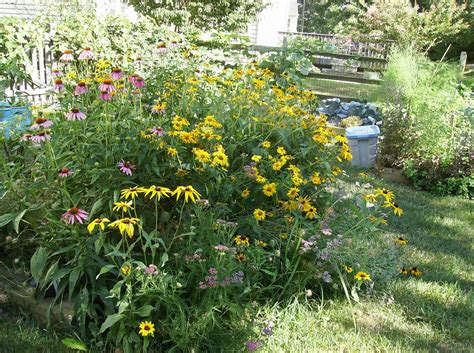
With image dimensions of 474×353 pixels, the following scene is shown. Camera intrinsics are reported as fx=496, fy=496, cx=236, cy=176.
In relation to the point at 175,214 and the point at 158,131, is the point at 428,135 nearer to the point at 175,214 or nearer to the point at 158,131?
the point at 175,214

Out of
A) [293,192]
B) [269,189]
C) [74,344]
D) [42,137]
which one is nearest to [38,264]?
[74,344]

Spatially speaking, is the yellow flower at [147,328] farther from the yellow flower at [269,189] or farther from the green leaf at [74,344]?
the yellow flower at [269,189]

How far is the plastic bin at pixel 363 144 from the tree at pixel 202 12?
8.27 meters

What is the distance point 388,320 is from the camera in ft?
8.36

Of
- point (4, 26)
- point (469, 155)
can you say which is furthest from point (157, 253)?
point (4, 26)

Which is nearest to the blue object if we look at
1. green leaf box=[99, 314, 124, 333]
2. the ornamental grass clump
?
the ornamental grass clump

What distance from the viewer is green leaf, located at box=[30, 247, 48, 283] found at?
2.14 metres

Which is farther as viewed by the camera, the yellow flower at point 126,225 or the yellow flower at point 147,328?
the yellow flower at point 147,328

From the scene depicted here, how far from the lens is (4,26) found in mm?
5867

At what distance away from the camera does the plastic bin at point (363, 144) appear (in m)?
5.77

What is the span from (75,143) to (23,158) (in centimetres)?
40

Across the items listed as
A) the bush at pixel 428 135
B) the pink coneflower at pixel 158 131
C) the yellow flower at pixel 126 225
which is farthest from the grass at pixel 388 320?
the bush at pixel 428 135

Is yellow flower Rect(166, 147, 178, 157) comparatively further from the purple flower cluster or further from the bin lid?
the bin lid

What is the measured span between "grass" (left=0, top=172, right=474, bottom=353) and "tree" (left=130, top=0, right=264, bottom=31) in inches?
434
